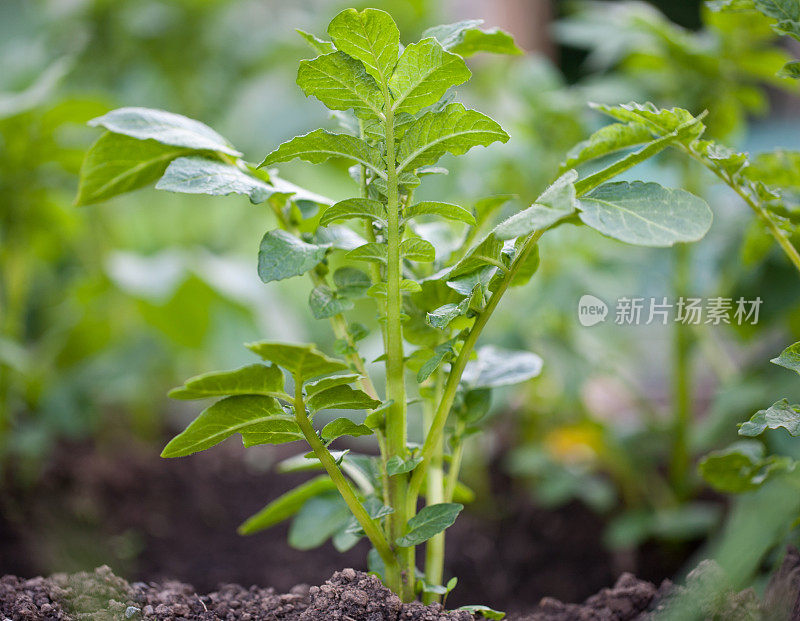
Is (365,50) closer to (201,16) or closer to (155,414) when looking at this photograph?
(155,414)

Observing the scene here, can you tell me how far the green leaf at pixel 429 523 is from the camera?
487 mm

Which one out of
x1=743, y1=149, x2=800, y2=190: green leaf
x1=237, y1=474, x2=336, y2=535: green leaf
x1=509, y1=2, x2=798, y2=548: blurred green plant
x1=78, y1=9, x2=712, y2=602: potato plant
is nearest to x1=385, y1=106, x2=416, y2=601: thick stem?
x1=78, y1=9, x2=712, y2=602: potato plant

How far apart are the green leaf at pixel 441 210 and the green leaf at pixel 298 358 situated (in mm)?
124

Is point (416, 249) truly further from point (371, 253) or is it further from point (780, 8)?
point (780, 8)

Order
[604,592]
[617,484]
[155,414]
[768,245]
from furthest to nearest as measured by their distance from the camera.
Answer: [155,414] < [617,484] < [768,245] < [604,592]

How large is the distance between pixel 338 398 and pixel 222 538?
28.9 inches

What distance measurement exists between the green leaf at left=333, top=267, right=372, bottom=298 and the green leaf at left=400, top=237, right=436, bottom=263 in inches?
1.9

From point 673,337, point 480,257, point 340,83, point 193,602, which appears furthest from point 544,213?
point 673,337

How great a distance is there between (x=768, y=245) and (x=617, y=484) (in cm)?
64

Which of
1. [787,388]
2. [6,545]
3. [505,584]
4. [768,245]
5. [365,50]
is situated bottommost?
[505,584]

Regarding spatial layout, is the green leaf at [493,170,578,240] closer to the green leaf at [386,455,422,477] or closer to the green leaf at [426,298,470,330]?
the green leaf at [426,298,470,330]

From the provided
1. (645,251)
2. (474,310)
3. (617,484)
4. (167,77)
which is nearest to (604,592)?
(474,310)

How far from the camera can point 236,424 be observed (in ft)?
1.54

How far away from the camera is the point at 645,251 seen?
48.9 inches
